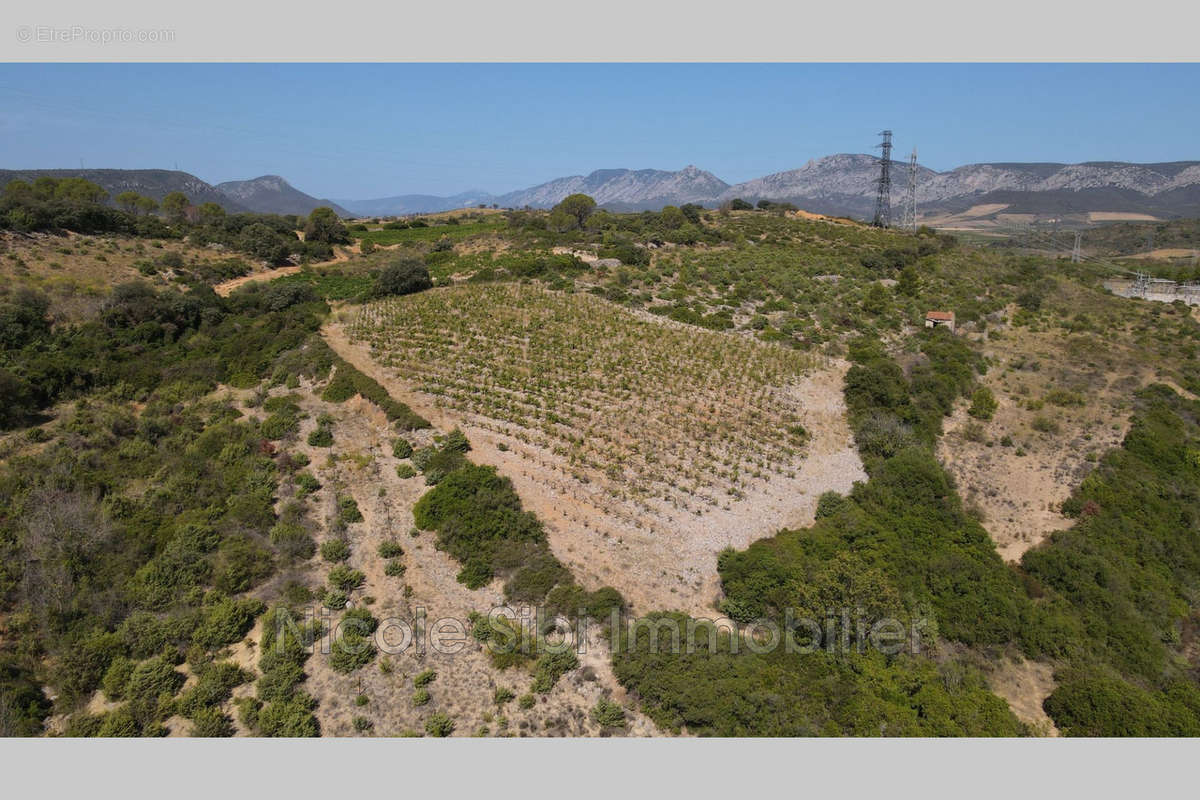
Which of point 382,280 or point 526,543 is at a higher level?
point 382,280

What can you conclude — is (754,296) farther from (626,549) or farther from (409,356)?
(626,549)

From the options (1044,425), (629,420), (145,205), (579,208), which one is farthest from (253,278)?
(1044,425)

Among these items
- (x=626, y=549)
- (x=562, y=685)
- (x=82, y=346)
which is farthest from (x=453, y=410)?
(x=82, y=346)

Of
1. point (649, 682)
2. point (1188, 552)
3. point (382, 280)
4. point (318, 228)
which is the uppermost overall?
point (318, 228)

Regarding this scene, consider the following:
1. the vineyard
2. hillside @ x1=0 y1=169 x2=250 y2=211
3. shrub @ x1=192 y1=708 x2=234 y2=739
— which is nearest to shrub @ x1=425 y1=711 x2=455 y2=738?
shrub @ x1=192 y1=708 x2=234 y2=739

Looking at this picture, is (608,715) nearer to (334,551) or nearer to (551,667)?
(551,667)

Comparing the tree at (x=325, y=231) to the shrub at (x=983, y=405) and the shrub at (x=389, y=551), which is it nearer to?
the shrub at (x=389, y=551)
